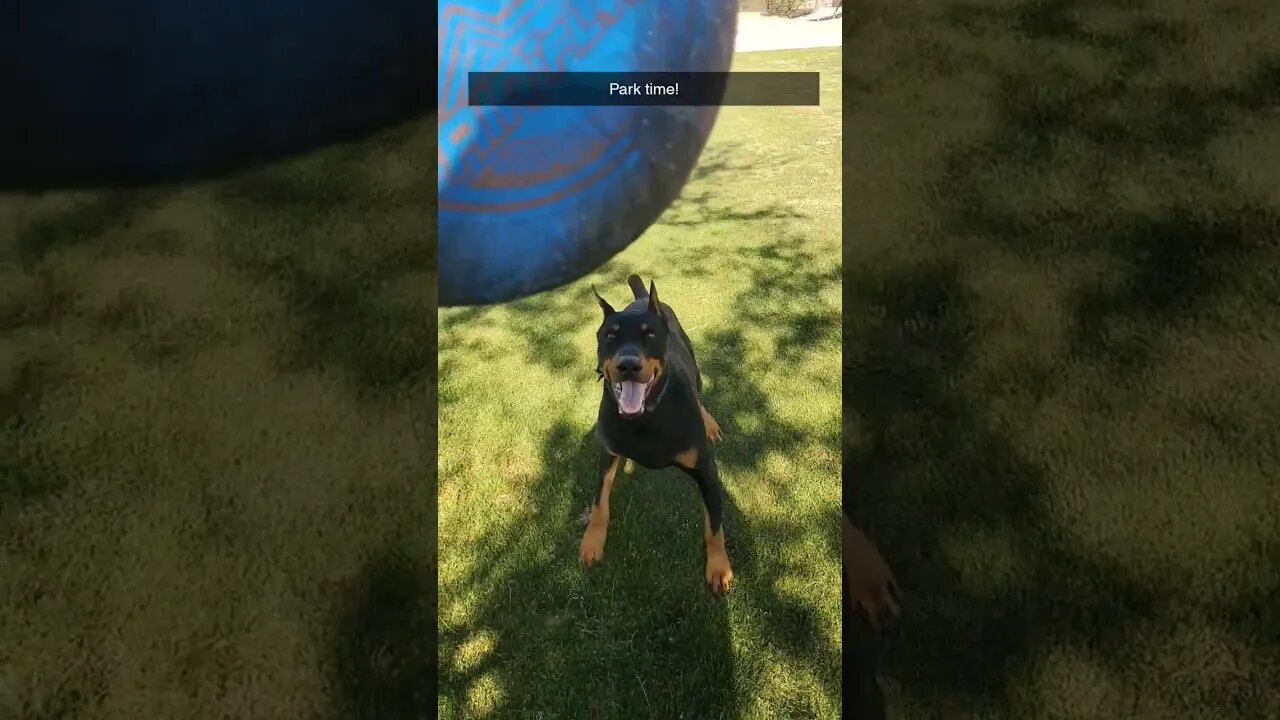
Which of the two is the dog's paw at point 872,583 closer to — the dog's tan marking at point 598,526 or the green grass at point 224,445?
the dog's tan marking at point 598,526

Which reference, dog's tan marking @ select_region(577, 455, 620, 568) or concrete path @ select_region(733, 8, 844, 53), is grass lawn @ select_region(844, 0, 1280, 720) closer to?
concrete path @ select_region(733, 8, 844, 53)

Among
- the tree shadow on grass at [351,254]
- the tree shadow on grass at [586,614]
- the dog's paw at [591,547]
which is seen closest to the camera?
the tree shadow on grass at [586,614]

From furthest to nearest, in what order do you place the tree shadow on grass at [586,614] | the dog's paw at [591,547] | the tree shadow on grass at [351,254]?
1. the tree shadow on grass at [351,254]
2. the dog's paw at [591,547]
3. the tree shadow on grass at [586,614]

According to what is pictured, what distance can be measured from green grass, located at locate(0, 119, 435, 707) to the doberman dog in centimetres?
33

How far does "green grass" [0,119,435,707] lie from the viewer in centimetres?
107

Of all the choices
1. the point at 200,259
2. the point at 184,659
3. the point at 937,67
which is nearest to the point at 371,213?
the point at 200,259

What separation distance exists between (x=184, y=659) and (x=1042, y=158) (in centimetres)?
188

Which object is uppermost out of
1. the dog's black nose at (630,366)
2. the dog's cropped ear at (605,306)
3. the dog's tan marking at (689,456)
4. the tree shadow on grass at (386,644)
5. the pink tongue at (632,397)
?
the dog's cropped ear at (605,306)

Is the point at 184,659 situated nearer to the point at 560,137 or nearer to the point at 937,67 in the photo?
→ the point at 560,137

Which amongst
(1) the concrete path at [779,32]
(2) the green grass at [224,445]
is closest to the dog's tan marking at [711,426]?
(2) the green grass at [224,445]

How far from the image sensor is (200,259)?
5.12 ft

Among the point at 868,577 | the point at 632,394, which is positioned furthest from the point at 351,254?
the point at 868,577

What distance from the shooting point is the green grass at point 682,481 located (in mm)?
1035

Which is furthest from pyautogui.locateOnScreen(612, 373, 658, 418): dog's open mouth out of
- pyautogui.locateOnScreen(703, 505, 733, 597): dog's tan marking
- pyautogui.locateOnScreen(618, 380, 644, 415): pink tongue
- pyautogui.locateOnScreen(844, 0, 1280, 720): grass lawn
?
pyautogui.locateOnScreen(844, 0, 1280, 720): grass lawn
